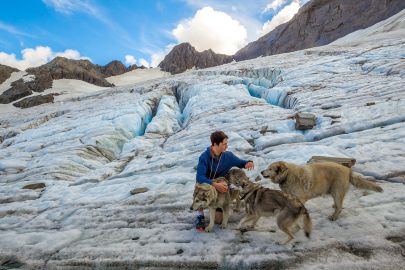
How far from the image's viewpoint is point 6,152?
1961 centimetres

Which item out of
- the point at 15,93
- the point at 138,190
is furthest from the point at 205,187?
the point at 15,93

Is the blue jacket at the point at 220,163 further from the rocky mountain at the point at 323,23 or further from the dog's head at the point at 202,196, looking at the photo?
the rocky mountain at the point at 323,23

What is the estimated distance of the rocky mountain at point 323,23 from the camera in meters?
80.5

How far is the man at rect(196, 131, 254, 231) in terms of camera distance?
A: 23.1 ft

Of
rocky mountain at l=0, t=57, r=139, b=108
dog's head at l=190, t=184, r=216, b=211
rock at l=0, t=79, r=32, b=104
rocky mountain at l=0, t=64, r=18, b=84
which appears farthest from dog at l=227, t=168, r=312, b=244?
rocky mountain at l=0, t=64, r=18, b=84

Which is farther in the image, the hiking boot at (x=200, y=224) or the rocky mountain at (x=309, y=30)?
the rocky mountain at (x=309, y=30)

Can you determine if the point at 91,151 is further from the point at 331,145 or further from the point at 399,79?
the point at 399,79

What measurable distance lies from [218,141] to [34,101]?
182 feet

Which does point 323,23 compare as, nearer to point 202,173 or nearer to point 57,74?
point 57,74

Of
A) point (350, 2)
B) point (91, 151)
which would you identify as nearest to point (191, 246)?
point (91, 151)

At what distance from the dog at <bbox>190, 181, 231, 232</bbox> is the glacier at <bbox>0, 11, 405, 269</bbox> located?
10.2 inches

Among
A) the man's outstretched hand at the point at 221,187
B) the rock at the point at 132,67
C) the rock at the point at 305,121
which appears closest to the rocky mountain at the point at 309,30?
the rock at the point at 132,67

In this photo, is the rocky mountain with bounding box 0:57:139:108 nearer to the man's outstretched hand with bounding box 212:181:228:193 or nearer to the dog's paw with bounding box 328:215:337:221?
the man's outstretched hand with bounding box 212:181:228:193

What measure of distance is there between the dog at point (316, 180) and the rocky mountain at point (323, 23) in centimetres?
8290
